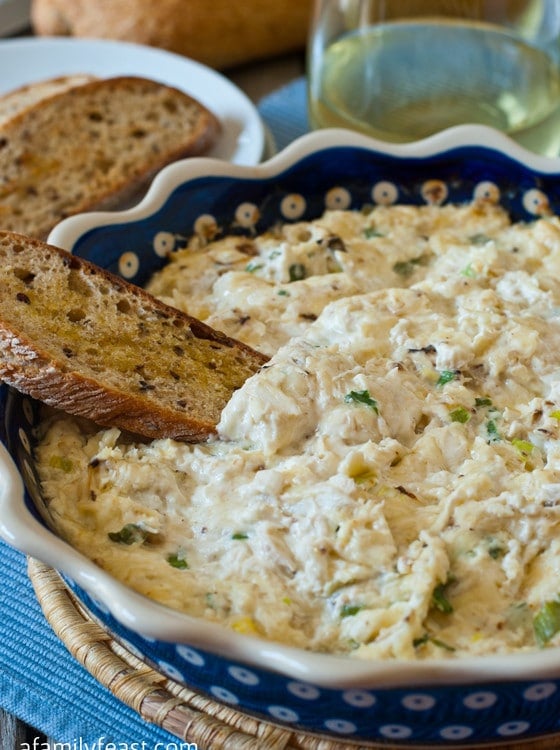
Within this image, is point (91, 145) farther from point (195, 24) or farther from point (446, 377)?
point (446, 377)

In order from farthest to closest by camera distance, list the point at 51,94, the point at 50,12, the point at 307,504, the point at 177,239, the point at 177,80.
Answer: the point at 50,12 → the point at 177,80 → the point at 51,94 → the point at 177,239 → the point at 307,504

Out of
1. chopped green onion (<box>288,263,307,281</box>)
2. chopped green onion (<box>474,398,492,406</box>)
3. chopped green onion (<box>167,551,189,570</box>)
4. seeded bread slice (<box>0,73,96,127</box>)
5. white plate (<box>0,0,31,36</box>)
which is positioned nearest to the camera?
chopped green onion (<box>167,551,189,570</box>)

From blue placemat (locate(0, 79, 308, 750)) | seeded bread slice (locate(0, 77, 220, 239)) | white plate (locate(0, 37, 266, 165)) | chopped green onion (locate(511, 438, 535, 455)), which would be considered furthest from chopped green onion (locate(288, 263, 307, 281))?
white plate (locate(0, 37, 266, 165))

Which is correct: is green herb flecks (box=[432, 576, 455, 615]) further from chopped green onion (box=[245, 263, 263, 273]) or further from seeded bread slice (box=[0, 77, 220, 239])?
seeded bread slice (box=[0, 77, 220, 239])

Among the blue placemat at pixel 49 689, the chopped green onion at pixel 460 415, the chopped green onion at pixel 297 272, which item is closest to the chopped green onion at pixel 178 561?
the blue placemat at pixel 49 689

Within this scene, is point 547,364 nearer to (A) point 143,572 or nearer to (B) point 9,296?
(A) point 143,572

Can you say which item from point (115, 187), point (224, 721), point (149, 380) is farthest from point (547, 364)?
point (115, 187)

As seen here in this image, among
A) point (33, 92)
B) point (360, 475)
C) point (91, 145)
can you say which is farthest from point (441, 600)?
point (33, 92)
